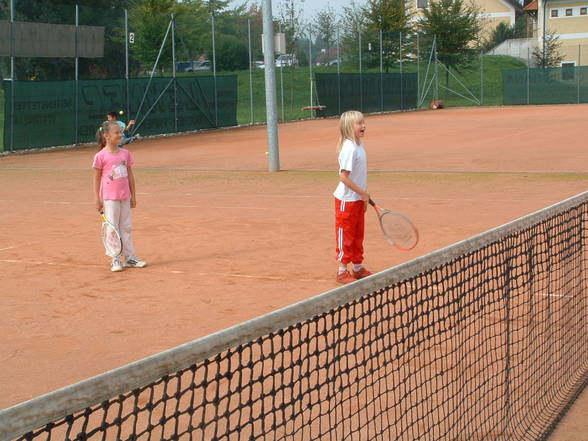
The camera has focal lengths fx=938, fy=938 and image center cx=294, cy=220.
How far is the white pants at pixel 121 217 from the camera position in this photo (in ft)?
29.1

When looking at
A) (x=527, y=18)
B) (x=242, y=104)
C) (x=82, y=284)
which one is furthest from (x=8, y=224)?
(x=527, y=18)

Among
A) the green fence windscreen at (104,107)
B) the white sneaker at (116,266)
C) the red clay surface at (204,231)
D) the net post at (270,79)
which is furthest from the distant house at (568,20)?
the white sneaker at (116,266)

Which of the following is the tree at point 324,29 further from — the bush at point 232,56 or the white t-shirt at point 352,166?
the white t-shirt at point 352,166

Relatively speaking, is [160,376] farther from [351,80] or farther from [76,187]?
[351,80]

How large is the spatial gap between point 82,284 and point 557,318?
410 centimetres

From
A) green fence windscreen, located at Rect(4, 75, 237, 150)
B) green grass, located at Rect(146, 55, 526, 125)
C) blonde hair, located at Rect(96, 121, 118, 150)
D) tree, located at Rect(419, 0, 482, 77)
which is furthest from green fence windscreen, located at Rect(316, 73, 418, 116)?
blonde hair, located at Rect(96, 121, 118, 150)

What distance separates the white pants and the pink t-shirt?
70 mm

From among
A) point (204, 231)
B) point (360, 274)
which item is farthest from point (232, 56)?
point (360, 274)

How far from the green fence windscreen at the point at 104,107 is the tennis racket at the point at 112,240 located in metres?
16.2

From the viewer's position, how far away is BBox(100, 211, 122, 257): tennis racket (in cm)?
877

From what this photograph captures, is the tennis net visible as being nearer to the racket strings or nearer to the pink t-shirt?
the racket strings

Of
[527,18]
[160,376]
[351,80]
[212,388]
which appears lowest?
[212,388]

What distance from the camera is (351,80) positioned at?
39.8m

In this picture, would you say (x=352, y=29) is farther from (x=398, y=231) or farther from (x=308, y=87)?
(x=398, y=231)
